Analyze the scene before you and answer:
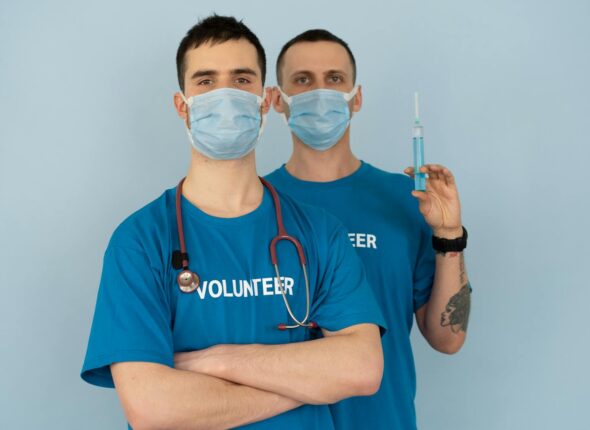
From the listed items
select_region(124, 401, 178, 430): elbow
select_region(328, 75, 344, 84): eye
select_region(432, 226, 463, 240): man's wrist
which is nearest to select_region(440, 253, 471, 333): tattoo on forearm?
select_region(432, 226, 463, 240): man's wrist

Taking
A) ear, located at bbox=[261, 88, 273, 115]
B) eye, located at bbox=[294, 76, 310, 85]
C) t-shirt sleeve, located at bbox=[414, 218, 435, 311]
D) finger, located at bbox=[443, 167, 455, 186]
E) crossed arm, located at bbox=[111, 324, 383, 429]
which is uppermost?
eye, located at bbox=[294, 76, 310, 85]

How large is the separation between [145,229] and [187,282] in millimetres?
175

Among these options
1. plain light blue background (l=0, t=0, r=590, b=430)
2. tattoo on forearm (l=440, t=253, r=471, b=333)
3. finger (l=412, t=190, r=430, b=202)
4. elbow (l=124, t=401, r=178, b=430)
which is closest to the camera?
elbow (l=124, t=401, r=178, b=430)

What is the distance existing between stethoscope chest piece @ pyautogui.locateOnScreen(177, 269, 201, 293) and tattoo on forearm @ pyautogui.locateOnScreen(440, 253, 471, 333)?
933 mm

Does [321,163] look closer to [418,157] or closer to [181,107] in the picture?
[418,157]

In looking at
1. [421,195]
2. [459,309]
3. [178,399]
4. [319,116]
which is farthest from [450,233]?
[178,399]

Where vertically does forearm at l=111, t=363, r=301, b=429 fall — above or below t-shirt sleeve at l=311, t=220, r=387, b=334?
below

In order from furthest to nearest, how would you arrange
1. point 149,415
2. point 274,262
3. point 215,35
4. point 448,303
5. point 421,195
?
point 448,303 → point 421,195 → point 215,35 → point 274,262 → point 149,415

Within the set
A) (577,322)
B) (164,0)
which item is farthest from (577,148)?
(164,0)

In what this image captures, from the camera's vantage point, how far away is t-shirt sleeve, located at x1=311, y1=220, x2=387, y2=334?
1891 millimetres

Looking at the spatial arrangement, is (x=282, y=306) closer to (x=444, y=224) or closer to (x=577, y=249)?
(x=444, y=224)

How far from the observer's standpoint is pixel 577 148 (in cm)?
317

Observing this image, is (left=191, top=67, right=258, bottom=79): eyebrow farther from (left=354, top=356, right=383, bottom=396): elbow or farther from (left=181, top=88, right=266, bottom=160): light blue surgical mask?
(left=354, top=356, right=383, bottom=396): elbow

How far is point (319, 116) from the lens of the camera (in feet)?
7.72
